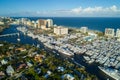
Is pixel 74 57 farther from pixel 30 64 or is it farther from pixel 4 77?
pixel 4 77

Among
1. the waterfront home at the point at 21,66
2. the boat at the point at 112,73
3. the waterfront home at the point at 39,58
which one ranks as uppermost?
the waterfront home at the point at 39,58

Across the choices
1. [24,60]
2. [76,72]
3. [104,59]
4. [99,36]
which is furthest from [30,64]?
[99,36]

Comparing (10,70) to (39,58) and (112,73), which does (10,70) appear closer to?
(39,58)

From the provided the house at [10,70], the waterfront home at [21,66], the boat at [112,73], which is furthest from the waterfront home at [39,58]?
the boat at [112,73]

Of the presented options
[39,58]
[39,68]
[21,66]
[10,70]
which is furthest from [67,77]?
[39,58]

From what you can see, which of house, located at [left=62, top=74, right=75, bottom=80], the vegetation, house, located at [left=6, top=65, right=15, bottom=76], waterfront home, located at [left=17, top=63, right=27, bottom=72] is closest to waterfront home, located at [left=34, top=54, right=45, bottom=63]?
the vegetation

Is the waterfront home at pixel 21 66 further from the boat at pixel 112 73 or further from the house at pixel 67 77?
the boat at pixel 112 73

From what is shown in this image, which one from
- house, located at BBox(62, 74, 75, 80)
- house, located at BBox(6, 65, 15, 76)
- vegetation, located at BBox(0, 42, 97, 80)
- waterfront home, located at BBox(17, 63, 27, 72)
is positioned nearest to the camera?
house, located at BBox(62, 74, 75, 80)

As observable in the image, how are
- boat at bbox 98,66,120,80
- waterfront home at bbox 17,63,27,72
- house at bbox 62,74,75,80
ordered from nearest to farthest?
house at bbox 62,74,75,80 → boat at bbox 98,66,120,80 → waterfront home at bbox 17,63,27,72

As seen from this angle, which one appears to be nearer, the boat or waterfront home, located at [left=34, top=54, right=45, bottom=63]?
the boat

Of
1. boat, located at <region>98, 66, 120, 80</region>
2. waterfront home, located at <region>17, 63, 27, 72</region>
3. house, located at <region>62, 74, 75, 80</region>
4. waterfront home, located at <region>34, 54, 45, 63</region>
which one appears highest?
waterfront home, located at <region>34, 54, 45, 63</region>

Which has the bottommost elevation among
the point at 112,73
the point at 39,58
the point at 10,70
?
the point at 112,73

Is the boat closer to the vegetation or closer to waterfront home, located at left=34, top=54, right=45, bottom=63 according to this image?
the vegetation
